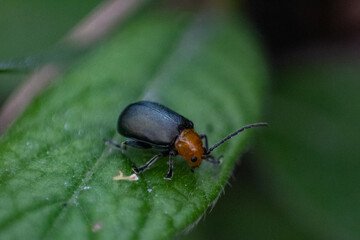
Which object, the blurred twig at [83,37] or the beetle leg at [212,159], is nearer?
the beetle leg at [212,159]

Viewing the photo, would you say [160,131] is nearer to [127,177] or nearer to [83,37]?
[127,177]

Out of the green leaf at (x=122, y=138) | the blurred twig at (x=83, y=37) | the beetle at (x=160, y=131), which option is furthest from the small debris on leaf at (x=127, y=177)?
the blurred twig at (x=83, y=37)

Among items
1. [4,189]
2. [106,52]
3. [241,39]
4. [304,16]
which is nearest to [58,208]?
[4,189]

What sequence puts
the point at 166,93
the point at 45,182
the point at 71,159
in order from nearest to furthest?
1. the point at 45,182
2. the point at 71,159
3. the point at 166,93

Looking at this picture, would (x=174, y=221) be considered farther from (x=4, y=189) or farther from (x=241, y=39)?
(x=241, y=39)

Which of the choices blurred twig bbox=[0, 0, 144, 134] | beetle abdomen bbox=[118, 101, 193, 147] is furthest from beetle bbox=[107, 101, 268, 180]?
blurred twig bbox=[0, 0, 144, 134]

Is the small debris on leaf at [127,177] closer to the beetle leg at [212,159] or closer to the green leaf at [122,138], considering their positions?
the green leaf at [122,138]

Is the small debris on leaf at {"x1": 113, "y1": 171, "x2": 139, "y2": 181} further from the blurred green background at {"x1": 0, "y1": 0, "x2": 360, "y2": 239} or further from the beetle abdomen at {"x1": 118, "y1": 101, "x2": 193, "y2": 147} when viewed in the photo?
the blurred green background at {"x1": 0, "y1": 0, "x2": 360, "y2": 239}
